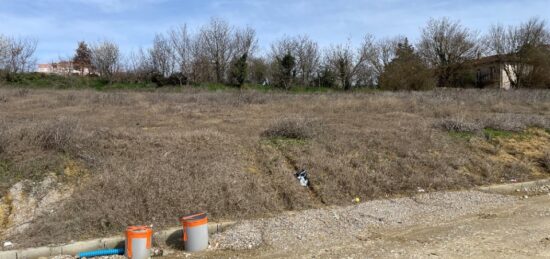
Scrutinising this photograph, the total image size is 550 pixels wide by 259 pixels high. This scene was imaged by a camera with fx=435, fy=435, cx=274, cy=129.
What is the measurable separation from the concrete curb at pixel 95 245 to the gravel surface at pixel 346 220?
456 millimetres

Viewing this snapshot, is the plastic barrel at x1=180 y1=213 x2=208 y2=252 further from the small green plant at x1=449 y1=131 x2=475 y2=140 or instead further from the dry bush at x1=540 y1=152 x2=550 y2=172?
the dry bush at x1=540 y1=152 x2=550 y2=172

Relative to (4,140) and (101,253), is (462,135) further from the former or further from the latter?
(4,140)

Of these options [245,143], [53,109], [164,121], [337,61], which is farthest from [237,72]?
[245,143]

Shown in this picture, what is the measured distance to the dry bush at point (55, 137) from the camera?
728 cm

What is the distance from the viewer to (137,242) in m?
5.10

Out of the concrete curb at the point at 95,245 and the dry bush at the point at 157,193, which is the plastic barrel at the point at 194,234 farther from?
the dry bush at the point at 157,193

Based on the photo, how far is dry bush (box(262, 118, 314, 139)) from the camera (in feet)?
30.7

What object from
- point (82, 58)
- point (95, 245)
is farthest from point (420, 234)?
point (82, 58)

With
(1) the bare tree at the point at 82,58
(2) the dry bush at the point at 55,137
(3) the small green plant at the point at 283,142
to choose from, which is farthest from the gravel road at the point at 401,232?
(1) the bare tree at the point at 82,58

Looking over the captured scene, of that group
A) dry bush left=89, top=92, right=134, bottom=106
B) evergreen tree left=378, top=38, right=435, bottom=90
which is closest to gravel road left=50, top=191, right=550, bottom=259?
dry bush left=89, top=92, right=134, bottom=106

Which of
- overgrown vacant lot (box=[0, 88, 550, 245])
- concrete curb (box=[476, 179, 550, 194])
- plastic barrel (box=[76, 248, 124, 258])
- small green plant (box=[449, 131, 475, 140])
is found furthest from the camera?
small green plant (box=[449, 131, 475, 140])

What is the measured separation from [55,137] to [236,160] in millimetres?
3070

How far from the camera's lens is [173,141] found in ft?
27.1

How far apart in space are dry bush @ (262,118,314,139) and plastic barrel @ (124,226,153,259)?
4609mm
